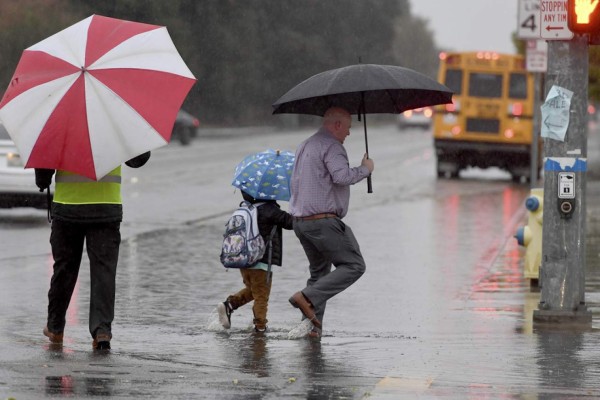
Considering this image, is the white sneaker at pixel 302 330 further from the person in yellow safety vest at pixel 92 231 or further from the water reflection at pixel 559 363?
the water reflection at pixel 559 363

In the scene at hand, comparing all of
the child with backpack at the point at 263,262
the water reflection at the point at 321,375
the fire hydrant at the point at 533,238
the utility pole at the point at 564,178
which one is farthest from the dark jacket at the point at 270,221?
the fire hydrant at the point at 533,238

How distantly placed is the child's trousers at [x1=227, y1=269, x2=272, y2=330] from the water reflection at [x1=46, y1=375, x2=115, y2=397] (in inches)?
89.2

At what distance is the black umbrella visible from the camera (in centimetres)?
916

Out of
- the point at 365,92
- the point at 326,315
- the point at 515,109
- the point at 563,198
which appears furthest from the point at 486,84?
the point at 365,92

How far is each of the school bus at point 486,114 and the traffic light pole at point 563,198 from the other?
20.6 metres

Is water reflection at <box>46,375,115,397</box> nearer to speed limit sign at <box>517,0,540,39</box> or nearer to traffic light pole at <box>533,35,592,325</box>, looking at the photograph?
traffic light pole at <box>533,35,592,325</box>

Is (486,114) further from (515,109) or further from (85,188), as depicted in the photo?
(85,188)

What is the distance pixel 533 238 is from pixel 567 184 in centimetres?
273

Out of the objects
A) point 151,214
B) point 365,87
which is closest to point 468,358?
point 365,87

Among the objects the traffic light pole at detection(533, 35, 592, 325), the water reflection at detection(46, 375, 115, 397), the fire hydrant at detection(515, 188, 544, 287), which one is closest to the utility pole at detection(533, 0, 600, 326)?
the traffic light pole at detection(533, 35, 592, 325)

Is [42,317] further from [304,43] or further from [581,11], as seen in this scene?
[304,43]

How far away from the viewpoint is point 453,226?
19.0 meters

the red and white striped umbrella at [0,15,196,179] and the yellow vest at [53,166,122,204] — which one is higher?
the red and white striped umbrella at [0,15,196,179]

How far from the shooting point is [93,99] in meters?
8.34
